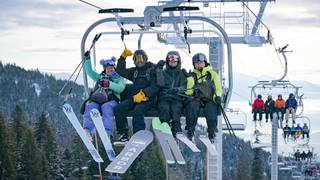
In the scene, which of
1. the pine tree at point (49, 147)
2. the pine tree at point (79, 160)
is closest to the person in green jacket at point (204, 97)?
the pine tree at point (79, 160)

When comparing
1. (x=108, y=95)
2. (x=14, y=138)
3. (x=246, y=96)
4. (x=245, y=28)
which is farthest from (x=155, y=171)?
(x=108, y=95)

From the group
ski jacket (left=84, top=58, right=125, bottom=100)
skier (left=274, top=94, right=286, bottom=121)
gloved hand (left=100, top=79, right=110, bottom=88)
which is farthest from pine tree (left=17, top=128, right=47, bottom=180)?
gloved hand (left=100, top=79, right=110, bottom=88)

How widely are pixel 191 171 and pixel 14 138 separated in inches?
1536

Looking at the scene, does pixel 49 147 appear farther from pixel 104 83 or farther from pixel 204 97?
pixel 204 97

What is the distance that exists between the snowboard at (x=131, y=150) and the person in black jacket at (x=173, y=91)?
36 centimetres

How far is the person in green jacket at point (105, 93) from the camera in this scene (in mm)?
11766

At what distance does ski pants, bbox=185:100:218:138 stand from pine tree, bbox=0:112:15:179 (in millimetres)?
38561

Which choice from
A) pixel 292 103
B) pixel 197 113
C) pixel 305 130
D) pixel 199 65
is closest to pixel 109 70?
pixel 199 65

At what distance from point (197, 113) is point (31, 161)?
136 ft

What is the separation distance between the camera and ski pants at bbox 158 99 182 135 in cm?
1152

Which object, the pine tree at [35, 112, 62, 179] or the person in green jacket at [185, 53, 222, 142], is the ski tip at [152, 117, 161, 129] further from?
the pine tree at [35, 112, 62, 179]

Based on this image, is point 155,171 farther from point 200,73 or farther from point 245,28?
point 200,73

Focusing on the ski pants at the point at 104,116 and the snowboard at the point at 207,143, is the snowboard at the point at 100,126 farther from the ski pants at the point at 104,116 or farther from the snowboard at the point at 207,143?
the snowboard at the point at 207,143

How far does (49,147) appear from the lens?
184 feet
